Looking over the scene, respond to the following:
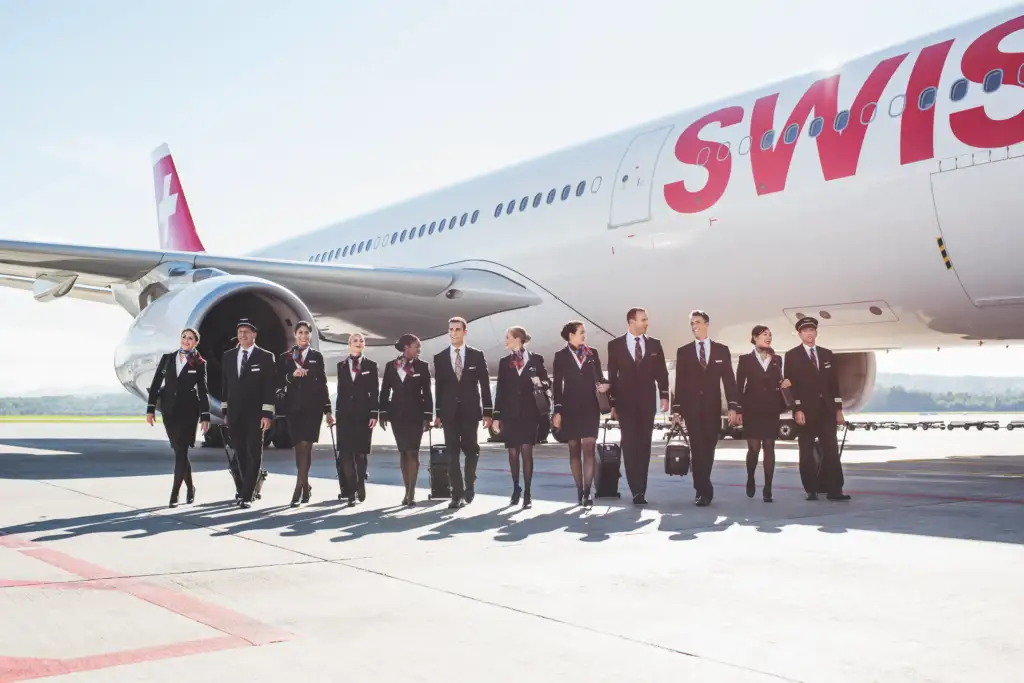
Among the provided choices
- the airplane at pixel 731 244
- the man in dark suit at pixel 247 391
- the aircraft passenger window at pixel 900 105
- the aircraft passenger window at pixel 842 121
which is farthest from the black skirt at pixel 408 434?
the aircraft passenger window at pixel 900 105

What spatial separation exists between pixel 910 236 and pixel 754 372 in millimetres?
1921

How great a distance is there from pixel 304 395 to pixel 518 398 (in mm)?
1449

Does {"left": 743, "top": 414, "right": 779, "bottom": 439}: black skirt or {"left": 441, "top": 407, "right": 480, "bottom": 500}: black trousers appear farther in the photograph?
{"left": 743, "top": 414, "right": 779, "bottom": 439}: black skirt

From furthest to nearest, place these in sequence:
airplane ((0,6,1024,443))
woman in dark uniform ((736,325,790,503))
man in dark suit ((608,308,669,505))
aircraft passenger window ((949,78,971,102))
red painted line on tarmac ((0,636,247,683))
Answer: airplane ((0,6,1024,443)) < aircraft passenger window ((949,78,971,102)) < woman in dark uniform ((736,325,790,503)) < man in dark suit ((608,308,669,505)) < red painted line on tarmac ((0,636,247,683))

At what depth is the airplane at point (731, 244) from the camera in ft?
24.0

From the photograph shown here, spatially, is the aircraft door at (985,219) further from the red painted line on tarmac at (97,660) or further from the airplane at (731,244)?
the red painted line on tarmac at (97,660)

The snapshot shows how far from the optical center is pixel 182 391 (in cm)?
652

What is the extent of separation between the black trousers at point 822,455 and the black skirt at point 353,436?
283 centimetres

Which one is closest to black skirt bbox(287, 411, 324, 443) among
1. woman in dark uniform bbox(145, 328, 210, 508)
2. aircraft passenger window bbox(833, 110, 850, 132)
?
woman in dark uniform bbox(145, 328, 210, 508)

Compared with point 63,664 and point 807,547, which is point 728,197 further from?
point 63,664

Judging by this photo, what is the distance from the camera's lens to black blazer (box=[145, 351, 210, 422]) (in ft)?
21.3

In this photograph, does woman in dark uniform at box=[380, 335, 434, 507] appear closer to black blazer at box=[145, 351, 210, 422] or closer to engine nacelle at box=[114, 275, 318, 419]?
black blazer at box=[145, 351, 210, 422]

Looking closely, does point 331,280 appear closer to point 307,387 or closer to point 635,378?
point 307,387

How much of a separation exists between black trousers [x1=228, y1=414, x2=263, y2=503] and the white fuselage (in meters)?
4.50
